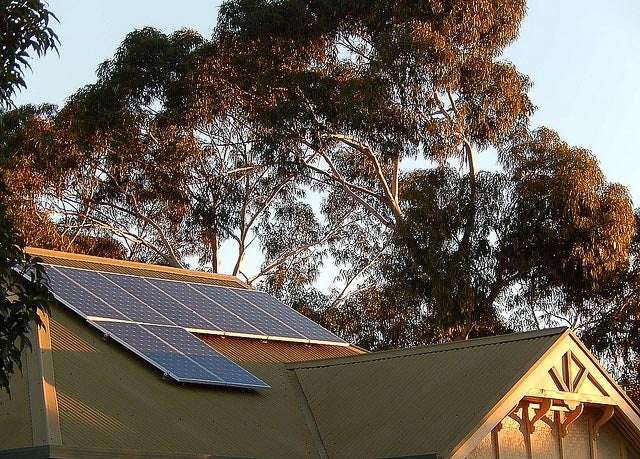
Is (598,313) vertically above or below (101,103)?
below

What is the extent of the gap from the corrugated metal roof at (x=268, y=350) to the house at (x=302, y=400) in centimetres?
4

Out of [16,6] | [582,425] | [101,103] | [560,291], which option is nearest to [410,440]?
[582,425]

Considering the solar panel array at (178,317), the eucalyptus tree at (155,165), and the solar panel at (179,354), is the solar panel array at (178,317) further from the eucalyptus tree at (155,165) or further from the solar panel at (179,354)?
the eucalyptus tree at (155,165)

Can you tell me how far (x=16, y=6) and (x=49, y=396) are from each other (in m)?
5.06

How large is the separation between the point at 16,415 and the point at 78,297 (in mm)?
4408

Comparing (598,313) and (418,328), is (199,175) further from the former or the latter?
(598,313)

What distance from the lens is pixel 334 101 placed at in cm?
3772

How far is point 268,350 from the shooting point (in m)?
22.0

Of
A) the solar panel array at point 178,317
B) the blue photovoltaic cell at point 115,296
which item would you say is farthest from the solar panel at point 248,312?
the blue photovoltaic cell at point 115,296

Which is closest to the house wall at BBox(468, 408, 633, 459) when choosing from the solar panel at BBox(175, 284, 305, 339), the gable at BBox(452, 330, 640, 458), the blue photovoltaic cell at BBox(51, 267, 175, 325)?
the gable at BBox(452, 330, 640, 458)

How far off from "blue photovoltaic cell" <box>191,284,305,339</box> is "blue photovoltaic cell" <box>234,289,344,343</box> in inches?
10.9

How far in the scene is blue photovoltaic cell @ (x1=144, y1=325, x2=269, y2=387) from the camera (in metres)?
19.1

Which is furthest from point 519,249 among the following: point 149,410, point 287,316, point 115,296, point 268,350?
point 149,410

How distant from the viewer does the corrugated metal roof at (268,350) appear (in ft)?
68.8
